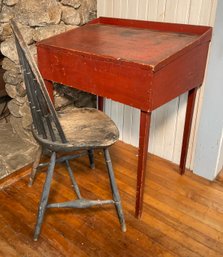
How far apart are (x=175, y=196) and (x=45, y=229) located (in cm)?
77

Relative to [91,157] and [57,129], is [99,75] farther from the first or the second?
[91,157]

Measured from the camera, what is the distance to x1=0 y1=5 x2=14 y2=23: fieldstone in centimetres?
188


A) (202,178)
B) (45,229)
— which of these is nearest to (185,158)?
(202,178)

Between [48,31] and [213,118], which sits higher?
[48,31]

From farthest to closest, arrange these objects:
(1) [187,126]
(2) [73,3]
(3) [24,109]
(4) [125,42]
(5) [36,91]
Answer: (3) [24,109] → (2) [73,3] → (1) [187,126] → (4) [125,42] → (5) [36,91]

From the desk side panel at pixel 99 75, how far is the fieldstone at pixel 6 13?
0.36 metres

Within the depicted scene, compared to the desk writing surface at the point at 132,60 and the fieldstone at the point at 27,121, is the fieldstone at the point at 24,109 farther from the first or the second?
the desk writing surface at the point at 132,60

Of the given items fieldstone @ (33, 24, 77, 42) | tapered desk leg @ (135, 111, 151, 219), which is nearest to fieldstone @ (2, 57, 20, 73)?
fieldstone @ (33, 24, 77, 42)

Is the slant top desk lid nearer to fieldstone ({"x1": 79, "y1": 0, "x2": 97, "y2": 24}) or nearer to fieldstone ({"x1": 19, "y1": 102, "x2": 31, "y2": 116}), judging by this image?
fieldstone ({"x1": 79, "y1": 0, "x2": 97, "y2": 24})

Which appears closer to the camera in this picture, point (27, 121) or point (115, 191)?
point (115, 191)

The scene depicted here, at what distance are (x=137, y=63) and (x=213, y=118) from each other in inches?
28.0

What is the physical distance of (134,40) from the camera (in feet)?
5.47

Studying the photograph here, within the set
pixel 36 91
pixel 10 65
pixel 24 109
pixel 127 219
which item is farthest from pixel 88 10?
pixel 127 219

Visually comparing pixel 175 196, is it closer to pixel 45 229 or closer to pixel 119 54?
pixel 45 229
